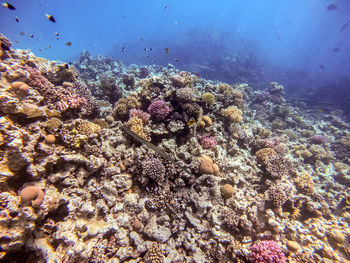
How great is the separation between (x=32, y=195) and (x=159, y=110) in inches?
173

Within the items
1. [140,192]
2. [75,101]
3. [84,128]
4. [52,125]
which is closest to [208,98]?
[140,192]

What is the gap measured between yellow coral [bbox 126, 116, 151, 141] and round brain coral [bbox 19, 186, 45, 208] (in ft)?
9.54

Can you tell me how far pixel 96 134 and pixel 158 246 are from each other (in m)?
3.77

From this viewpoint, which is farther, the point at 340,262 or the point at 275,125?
the point at 275,125

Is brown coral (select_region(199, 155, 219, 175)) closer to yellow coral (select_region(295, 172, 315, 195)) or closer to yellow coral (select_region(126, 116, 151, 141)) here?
yellow coral (select_region(126, 116, 151, 141))

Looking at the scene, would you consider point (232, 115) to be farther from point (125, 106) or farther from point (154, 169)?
point (125, 106)

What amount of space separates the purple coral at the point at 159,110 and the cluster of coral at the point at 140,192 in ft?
0.13

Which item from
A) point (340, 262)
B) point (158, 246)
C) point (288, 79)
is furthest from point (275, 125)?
point (288, 79)

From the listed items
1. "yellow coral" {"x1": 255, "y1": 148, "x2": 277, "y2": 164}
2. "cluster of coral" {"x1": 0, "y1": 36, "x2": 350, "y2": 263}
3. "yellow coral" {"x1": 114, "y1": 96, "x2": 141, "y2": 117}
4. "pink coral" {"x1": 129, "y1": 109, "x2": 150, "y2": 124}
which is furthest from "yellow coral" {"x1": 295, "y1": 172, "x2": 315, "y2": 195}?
"yellow coral" {"x1": 114, "y1": 96, "x2": 141, "y2": 117}

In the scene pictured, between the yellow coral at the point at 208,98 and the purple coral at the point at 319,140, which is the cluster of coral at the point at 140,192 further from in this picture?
the purple coral at the point at 319,140

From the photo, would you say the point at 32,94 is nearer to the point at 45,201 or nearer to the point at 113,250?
the point at 45,201

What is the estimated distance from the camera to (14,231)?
296 centimetres

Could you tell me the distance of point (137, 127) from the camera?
5430 millimetres

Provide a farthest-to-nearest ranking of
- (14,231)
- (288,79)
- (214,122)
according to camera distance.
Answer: (288,79)
(214,122)
(14,231)
